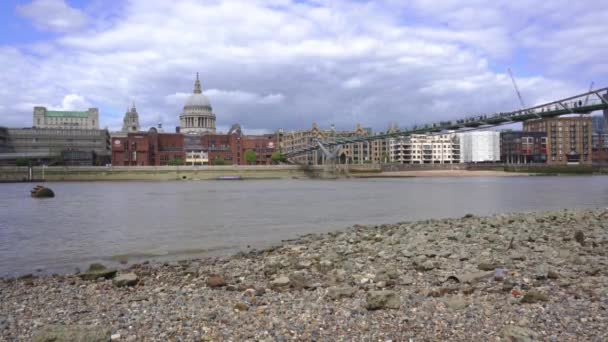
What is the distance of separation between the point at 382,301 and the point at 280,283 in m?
2.64

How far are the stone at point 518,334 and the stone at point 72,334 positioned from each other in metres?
4.95

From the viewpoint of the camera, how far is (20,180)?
107062 mm

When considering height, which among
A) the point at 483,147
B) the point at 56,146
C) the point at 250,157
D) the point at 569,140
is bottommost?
the point at 250,157

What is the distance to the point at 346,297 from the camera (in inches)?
338

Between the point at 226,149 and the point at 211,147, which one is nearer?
the point at 211,147

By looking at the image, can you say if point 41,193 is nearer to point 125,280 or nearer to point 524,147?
point 125,280

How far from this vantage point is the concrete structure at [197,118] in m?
177

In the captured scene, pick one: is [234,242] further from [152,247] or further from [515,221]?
[515,221]

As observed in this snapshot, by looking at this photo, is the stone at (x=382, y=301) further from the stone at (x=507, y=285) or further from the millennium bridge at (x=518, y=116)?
the millennium bridge at (x=518, y=116)

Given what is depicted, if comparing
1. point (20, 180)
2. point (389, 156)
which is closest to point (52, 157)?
point (20, 180)

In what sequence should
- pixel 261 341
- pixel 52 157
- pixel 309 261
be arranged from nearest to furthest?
pixel 261 341, pixel 309 261, pixel 52 157

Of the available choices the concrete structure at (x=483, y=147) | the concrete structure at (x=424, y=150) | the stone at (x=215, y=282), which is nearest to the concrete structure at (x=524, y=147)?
the concrete structure at (x=483, y=147)

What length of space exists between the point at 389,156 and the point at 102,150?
9101cm

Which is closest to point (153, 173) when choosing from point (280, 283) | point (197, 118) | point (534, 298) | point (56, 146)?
point (56, 146)
